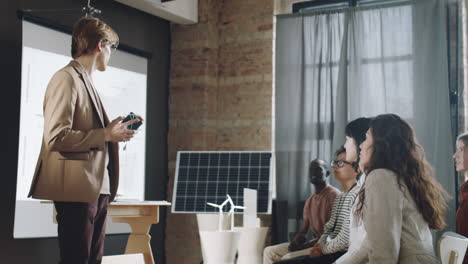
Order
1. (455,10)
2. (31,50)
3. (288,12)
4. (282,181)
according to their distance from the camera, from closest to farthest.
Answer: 1. (31,50)
2. (455,10)
3. (282,181)
4. (288,12)

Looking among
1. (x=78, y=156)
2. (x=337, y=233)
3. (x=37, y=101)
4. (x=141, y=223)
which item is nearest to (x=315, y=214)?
(x=337, y=233)

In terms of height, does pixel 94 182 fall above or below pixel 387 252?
above

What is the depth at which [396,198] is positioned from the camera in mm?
2191

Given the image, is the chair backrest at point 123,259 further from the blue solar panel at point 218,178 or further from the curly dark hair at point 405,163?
the blue solar panel at point 218,178

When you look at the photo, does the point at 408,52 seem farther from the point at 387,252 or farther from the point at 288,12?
the point at 387,252

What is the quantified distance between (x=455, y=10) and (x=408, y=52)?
521mm

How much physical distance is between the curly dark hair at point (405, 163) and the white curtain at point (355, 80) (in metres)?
2.80

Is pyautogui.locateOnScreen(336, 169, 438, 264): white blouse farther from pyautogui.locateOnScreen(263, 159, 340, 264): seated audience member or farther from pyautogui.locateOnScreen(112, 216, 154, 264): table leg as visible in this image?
pyautogui.locateOnScreen(112, 216, 154, 264): table leg

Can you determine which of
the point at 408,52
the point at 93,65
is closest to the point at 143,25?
the point at 408,52

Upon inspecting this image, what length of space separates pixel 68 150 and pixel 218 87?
4.08 m

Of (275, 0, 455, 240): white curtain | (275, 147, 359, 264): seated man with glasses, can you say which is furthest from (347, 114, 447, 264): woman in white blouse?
(275, 0, 455, 240): white curtain

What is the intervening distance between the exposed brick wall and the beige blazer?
12.2ft

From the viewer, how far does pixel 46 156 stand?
7.45ft

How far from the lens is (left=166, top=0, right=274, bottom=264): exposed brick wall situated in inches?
236
